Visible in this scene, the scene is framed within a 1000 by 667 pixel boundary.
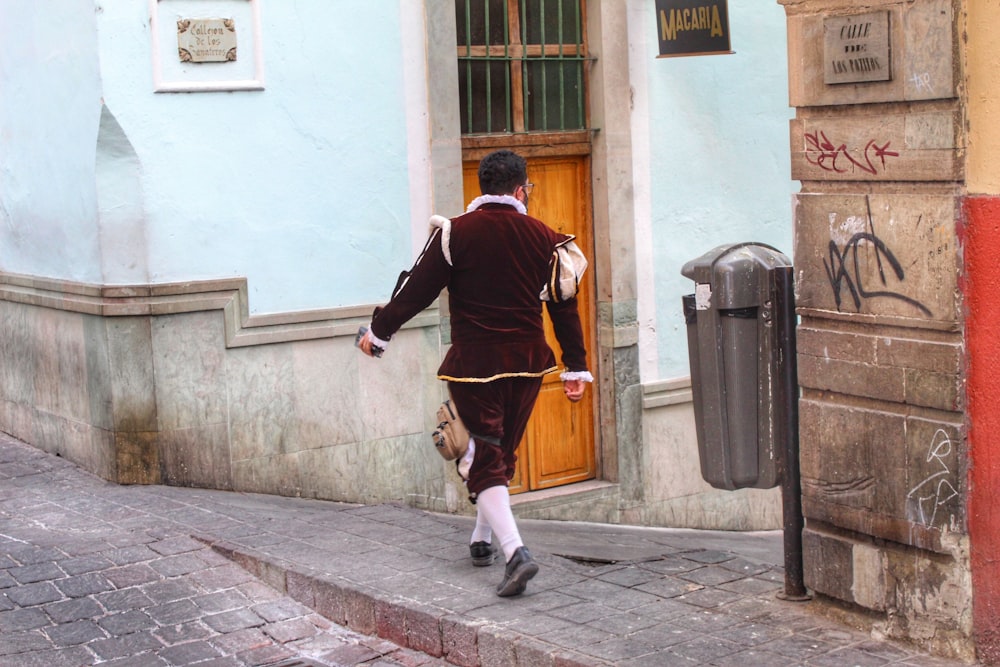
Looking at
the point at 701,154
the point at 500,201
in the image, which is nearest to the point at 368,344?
the point at 500,201

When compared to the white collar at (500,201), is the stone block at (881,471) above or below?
below

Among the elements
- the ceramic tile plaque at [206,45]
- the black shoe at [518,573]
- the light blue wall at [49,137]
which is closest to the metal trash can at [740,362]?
the black shoe at [518,573]

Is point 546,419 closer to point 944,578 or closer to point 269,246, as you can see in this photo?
point 269,246

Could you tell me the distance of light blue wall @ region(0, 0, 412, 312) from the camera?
24.7 feet

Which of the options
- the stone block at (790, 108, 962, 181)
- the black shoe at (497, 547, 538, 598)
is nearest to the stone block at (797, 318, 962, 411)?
the stone block at (790, 108, 962, 181)

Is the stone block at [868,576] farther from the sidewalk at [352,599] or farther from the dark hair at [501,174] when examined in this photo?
the dark hair at [501,174]

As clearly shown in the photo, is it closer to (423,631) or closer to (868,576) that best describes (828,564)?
(868,576)

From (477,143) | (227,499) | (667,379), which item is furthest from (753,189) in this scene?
(227,499)

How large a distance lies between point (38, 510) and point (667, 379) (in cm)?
447

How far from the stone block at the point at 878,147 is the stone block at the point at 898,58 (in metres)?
0.07

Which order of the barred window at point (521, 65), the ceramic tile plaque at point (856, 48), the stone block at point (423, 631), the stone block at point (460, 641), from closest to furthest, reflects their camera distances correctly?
the ceramic tile plaque at point (856, 48) → the stone block at point (460, 641) → the stone block at point (423, 631) → the barred window at point (521, 65)

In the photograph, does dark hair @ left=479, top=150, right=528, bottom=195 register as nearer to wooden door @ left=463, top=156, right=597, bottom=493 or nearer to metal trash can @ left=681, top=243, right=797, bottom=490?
metal trash can @ left=681, top=243, right=797, bottom=490

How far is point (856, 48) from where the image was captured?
4941 millimetres

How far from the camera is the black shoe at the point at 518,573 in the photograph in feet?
18.7
